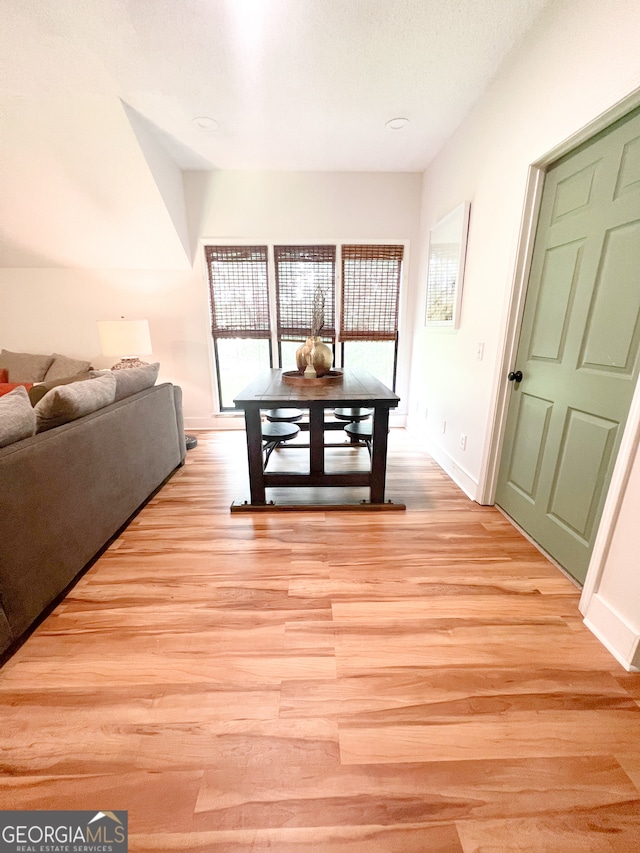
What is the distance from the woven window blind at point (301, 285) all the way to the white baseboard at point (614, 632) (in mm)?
3299

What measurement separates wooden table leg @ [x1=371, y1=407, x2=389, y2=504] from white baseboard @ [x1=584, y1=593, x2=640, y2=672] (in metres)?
1.18

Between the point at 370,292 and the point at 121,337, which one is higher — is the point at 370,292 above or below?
above

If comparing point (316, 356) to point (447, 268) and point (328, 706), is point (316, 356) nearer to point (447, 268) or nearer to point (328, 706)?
point (447, 268)

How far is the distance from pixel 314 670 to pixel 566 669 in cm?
94

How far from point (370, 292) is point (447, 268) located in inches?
45.6

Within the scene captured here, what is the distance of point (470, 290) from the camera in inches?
93.4

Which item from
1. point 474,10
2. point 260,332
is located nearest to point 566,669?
point 474,10

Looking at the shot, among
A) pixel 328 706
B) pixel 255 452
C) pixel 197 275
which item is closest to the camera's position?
pixel 328 706

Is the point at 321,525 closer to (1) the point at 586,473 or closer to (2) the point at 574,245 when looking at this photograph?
(1) the point at 586,473

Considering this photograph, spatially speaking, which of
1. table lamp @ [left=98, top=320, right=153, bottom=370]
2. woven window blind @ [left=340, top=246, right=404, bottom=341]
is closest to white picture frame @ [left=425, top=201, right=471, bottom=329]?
woven window blind @ [left=340, top=246, right=404, bottom=341]

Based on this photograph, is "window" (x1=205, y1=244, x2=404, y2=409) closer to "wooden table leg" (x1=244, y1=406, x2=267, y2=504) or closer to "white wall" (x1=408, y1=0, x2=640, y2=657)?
"white wall" (x1=408, y1=0, x2=640, y2=657)

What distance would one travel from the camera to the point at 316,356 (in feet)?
7.64

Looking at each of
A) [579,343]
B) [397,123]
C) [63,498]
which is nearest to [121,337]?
[63,498]

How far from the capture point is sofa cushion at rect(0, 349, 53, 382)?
3.46m
